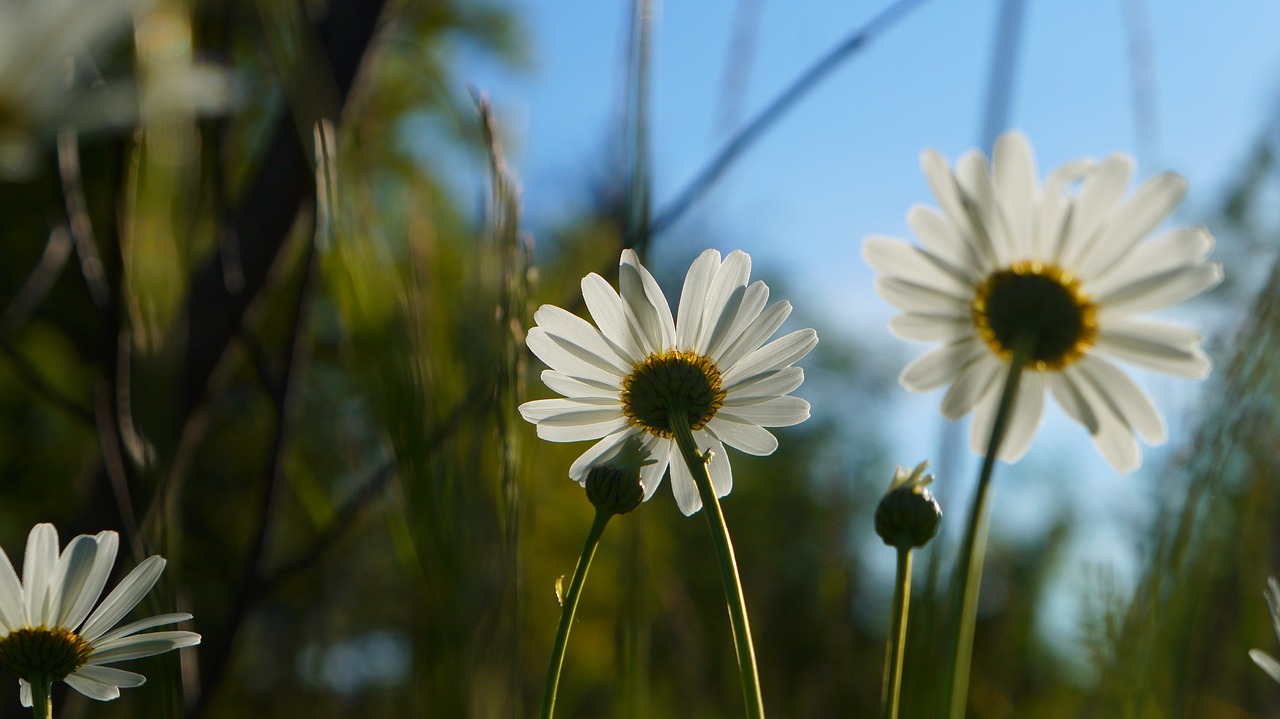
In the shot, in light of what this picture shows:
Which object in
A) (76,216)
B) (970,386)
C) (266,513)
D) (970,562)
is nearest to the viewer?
(970,562)

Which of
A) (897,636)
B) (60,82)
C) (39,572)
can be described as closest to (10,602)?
(39,572)

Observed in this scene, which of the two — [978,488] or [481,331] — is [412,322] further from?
[978,488]

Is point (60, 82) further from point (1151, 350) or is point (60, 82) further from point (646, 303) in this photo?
point (1151, 350)

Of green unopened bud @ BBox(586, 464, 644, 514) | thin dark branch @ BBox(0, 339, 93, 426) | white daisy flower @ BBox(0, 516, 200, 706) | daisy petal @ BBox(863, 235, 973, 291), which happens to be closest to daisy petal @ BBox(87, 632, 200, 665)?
white daisy flower @ BBox(0, 516, 200, 706)

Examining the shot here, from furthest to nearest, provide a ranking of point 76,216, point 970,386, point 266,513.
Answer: point 266,513
point 76,216
point 970,386

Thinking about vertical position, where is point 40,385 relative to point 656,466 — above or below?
above

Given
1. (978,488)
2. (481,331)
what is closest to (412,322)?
(481,331)

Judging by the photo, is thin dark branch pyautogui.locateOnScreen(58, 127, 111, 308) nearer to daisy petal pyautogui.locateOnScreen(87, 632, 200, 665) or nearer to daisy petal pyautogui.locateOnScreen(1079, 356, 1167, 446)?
daisy petal pyautogui.locateOnScreen(87, 632, 200, 665)
